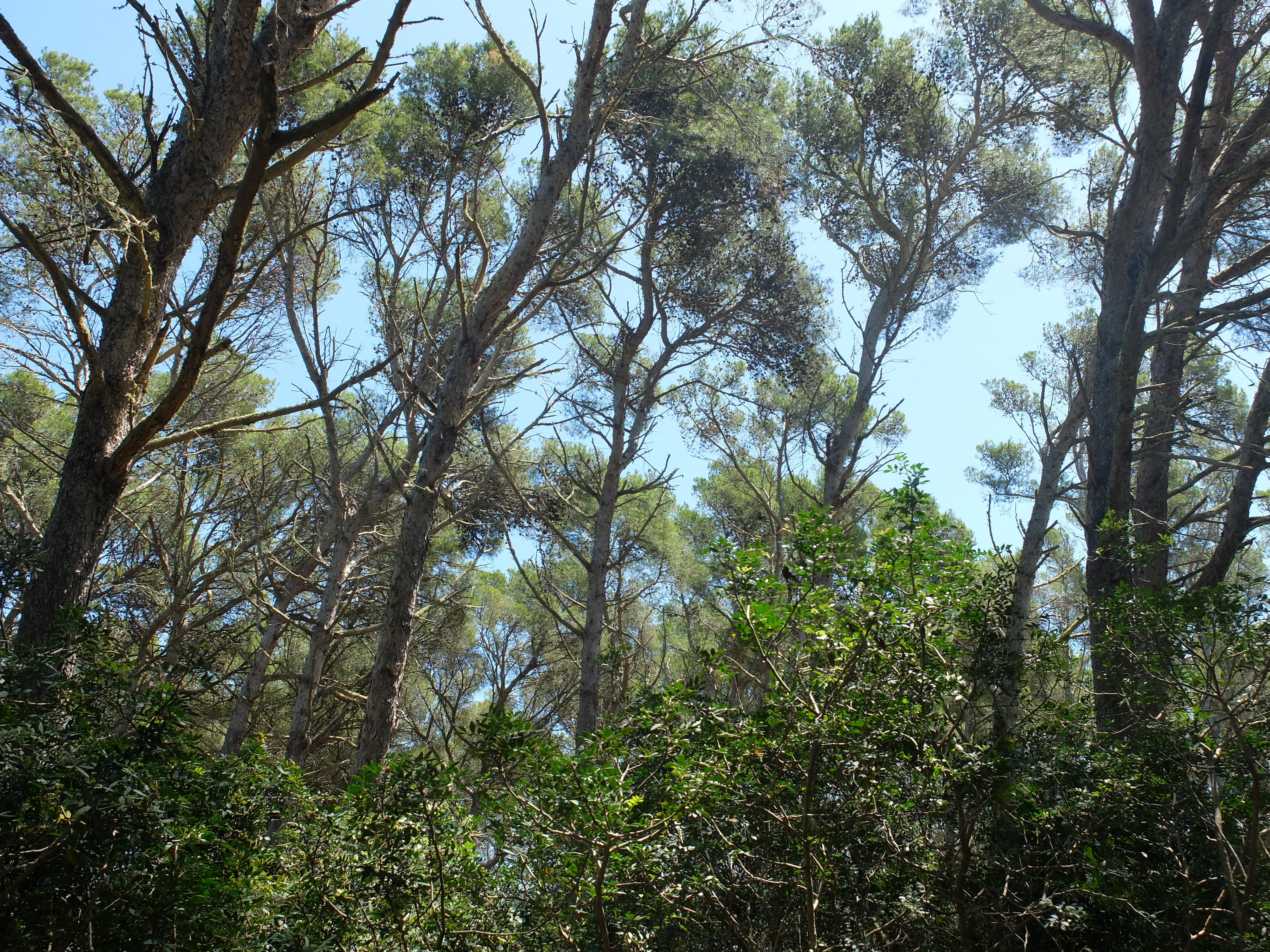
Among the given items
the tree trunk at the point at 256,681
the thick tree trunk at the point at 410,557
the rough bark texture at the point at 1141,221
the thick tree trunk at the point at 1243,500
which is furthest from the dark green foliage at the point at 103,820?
the tree trunk at the point at 256,681

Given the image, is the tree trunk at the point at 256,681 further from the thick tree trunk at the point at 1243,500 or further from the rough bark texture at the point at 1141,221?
the thick tree trunk at the point at 1243,500

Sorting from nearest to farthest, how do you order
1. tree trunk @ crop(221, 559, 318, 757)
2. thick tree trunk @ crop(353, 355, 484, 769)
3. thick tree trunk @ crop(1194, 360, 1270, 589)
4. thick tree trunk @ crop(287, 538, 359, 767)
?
1. thick tree trunk @ crop(353, 355, 484, 769)
2. thick tree trunk @ crop(1194, 360, 1270, 589)
3. thick tree trunk @ crop(287, 538, 359, 767)
4. tree trunk @ crop(221, 559, 318, 757)

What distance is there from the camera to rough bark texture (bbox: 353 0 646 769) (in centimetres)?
457

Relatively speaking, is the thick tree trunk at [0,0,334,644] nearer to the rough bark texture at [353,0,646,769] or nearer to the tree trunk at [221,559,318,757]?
the rough bark texture at [353,0,646,769]

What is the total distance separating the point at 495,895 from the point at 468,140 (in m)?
8.30

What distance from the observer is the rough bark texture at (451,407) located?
4574mm

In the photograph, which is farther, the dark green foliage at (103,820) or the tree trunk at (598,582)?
the tree trunk at (598,582)

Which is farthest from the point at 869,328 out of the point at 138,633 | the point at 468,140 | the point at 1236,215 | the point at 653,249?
the point at 138,633

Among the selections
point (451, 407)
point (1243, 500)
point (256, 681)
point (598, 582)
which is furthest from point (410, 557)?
point (1243, 500)

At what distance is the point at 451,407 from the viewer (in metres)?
4.77

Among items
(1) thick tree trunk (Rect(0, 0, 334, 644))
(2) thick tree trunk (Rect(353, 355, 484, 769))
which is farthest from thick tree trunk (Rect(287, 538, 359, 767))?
(1) thick tree trunk (Rect(0, 0, 334, 644))

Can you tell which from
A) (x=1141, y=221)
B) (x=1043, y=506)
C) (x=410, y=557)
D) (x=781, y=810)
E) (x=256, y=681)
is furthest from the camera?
(x=256, y=681)

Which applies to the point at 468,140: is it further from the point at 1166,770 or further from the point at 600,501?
the point at 1166,770

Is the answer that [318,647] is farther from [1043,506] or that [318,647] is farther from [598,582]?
[1043,506]
